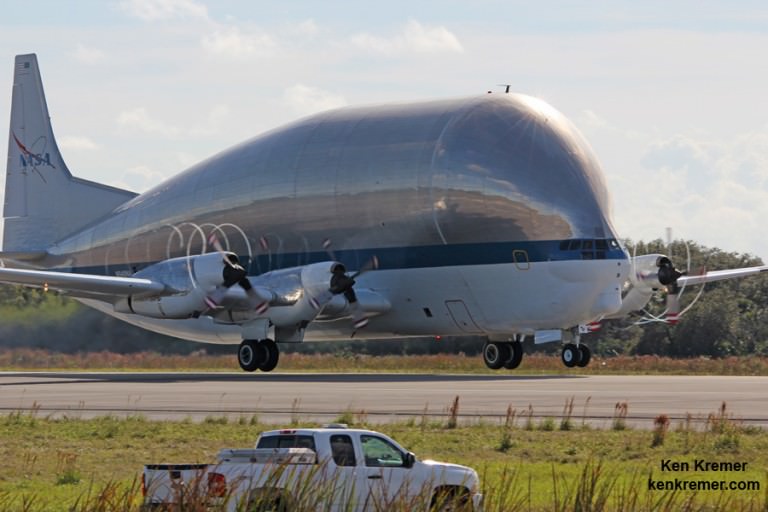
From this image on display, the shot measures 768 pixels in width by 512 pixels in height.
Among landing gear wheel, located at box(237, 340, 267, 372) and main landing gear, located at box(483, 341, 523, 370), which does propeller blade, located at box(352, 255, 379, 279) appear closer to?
landing gear wheel, located at box(237, 340, 267, 372)

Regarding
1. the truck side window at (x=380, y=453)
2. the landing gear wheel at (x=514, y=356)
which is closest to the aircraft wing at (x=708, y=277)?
the landing gear wheel at (x=514, y=356)

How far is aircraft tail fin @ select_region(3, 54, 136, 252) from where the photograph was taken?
2148 inches

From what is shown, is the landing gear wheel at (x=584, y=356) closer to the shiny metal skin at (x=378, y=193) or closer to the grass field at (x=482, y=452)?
the shiny metal skin at (x=378, y=193)

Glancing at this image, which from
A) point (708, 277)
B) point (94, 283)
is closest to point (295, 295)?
point (94, 283)

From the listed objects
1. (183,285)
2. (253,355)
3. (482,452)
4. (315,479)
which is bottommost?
(482,452)

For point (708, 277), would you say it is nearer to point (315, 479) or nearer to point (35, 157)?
point (35, 157)

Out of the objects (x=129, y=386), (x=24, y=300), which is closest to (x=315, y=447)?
(x=129, y=386)

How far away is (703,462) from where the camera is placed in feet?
59.7

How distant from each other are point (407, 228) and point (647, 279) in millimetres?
8379

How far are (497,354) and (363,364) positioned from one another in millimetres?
8349

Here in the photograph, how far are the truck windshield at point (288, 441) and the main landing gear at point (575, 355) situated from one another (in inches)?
1166

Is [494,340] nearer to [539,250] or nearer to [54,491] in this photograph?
[539,250]

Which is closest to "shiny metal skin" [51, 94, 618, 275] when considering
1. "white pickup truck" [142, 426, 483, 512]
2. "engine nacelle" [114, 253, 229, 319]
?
"engine nacelle" [114, 253, 229, 319]

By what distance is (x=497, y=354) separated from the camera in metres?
45.8
